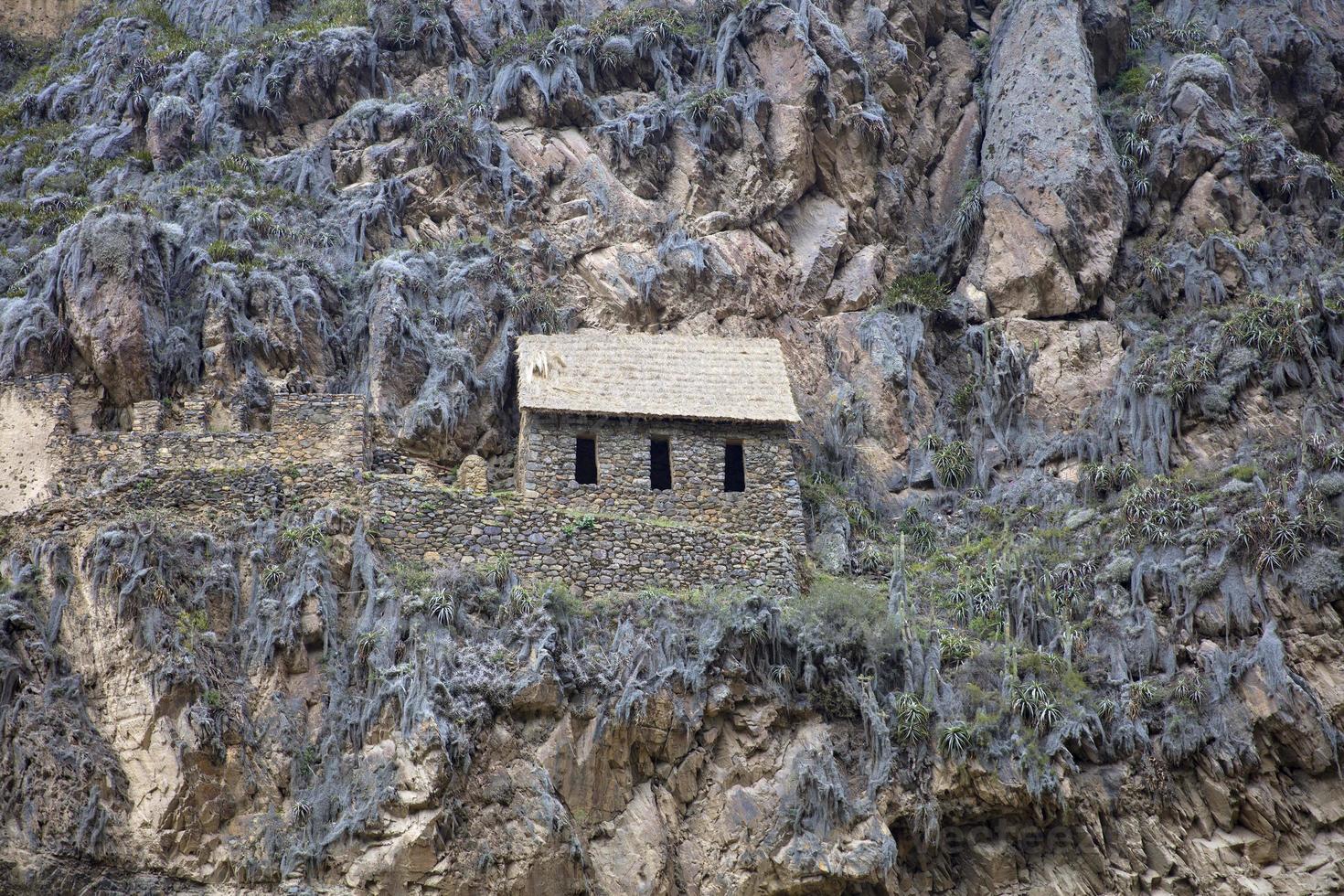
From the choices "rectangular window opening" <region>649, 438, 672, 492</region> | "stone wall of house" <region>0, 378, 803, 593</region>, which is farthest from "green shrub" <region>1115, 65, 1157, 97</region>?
"rectangular window opening" <region>649, 438, 672, 492</region>

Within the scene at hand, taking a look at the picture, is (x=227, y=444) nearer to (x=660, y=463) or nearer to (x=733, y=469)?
(x=660, y=463)

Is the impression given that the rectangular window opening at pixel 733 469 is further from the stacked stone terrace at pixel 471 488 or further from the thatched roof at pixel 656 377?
the thatched roof at pixel 656 377

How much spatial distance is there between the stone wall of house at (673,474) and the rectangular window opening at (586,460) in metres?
0.27

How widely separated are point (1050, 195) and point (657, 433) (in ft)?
42.1

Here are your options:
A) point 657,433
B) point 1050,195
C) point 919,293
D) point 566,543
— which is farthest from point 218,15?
point 1050,195

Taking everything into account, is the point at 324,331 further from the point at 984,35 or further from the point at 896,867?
the point at 984,35

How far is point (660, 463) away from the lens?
1284 inches

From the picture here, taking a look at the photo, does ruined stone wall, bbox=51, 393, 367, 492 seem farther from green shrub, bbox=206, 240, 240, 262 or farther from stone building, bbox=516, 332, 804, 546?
green shrub, bbox=206, 240, 240, 262

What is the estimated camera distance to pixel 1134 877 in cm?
2483

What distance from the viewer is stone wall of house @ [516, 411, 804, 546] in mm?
31016

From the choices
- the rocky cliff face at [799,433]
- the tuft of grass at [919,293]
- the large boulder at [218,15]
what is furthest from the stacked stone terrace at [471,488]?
the large boulder at [218,15]

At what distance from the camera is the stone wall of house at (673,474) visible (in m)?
31.0

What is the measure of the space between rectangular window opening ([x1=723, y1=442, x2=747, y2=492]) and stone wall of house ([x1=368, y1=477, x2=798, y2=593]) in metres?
2.56

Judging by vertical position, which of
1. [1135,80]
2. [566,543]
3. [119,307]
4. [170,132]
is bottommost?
[566,543]
